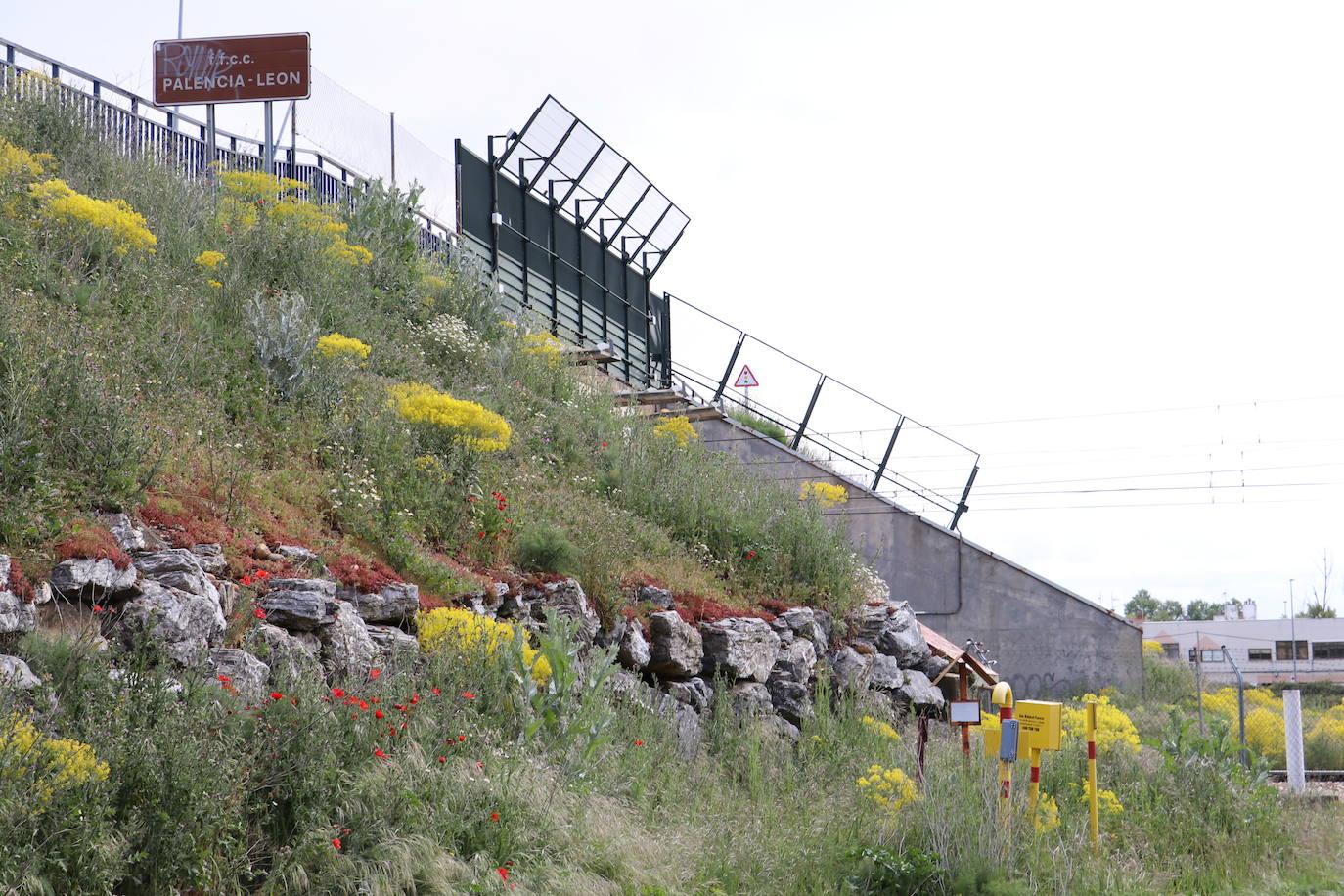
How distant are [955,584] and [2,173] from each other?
1469 cm

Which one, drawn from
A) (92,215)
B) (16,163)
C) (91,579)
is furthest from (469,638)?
(16,163)

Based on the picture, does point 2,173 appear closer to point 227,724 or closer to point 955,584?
point 227,724

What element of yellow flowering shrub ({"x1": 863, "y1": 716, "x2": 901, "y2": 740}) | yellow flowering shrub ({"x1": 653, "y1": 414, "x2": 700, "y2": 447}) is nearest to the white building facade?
yellow flowering shrub ({"x1": 653, "y1": 414, "x2": 700, "y2": 447})

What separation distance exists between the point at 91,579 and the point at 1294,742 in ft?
34.9

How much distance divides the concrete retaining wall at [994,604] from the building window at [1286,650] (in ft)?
116

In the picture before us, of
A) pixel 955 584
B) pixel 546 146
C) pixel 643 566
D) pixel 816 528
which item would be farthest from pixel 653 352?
pixel 643 566

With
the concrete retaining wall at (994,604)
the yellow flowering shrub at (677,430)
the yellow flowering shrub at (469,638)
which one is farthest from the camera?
the concrete retaining wall at (994,604)

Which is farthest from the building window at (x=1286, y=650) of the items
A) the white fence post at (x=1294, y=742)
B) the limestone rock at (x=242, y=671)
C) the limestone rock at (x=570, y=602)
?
the limestone rock at (x=242, y=671)

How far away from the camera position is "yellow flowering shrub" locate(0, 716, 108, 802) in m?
4.57

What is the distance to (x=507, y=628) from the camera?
7.61 meters

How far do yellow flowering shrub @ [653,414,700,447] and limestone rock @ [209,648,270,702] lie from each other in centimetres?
947

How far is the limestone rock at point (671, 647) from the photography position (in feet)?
33.1

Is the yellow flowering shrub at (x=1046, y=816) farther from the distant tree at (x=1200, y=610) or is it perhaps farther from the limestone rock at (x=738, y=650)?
the distant tree at (x=1200, y=610)

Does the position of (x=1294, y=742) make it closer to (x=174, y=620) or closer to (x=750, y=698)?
(x=750, y=698)
